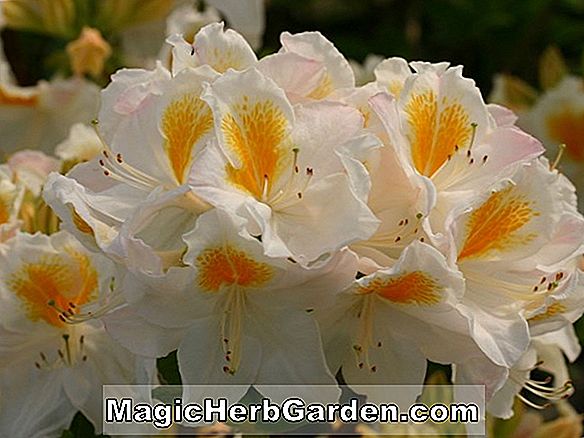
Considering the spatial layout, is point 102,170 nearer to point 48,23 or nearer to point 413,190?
point 413,190

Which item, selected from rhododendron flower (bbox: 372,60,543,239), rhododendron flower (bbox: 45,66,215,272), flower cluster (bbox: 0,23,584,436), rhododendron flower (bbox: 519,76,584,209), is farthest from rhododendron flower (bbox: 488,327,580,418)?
rhododendron flower (bbox: 519,76,584,209)

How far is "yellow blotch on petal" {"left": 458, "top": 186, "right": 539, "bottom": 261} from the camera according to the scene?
2.71 ft

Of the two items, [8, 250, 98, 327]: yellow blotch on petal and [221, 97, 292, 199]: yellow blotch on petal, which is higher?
[221, 97, 292, 199]: yellow blotch on petal

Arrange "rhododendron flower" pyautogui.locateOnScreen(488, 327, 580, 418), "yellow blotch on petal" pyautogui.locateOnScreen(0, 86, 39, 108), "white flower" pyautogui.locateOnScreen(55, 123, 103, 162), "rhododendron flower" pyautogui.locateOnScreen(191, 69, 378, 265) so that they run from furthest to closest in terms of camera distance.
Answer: "yellow blotch on petal" pyautogui.locateOnScreen(0, 86, 39, 108) → "white flower" pyautogui.locateOnScreen(55, 123, 103, 162) → "rhododendron flower" pyautogui.locateOnScreen(488, 327, 580, 418) → "rhododendron flower" pyautogui.locateOnScreen(191, 69, 378, 265)

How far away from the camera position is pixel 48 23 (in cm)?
137

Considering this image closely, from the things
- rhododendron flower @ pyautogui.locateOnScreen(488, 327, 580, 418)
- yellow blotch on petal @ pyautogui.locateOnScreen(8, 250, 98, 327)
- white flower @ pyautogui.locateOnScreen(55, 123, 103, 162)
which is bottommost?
rhododendron flower @ pyautogui.locateOnScreen(488, 327, 580, 418)

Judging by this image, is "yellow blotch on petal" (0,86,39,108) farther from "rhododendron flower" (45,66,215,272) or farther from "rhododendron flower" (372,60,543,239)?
"rhododendron flower" (372,60,543,239)

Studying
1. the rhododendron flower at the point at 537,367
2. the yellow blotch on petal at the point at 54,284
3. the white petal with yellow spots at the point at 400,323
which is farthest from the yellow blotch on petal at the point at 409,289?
the yellow blotch on petal at the point at 54,284

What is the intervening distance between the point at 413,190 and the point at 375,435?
277 millimetres

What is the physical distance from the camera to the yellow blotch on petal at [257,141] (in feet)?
2.65

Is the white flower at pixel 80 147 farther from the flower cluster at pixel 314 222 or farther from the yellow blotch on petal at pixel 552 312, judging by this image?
the yellow blotch on petal at pixel 552 312

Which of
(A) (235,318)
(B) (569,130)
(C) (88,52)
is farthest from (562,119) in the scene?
(A) (235,318)

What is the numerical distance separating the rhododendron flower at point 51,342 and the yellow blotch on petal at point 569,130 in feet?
2.31

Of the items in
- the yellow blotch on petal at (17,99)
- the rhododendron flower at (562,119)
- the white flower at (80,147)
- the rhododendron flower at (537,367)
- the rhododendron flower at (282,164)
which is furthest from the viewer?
the rhododendron flower at (562,119)
